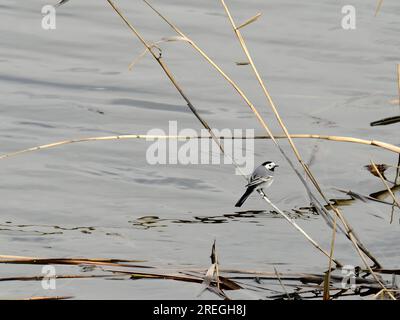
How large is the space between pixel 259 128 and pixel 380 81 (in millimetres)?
1371

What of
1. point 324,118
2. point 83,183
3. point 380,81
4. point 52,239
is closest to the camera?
point 52,239

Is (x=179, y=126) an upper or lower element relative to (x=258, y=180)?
upper

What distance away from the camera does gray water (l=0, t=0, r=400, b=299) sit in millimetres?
4566

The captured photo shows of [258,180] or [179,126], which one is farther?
[179,126]

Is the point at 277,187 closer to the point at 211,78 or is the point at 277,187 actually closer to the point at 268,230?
the point at 268,230

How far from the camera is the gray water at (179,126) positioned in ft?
15.0

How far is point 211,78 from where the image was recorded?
726cm

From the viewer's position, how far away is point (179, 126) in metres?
6.26

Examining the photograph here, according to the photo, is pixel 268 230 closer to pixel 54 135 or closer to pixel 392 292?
pixel 392 292

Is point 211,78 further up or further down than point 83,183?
further up
